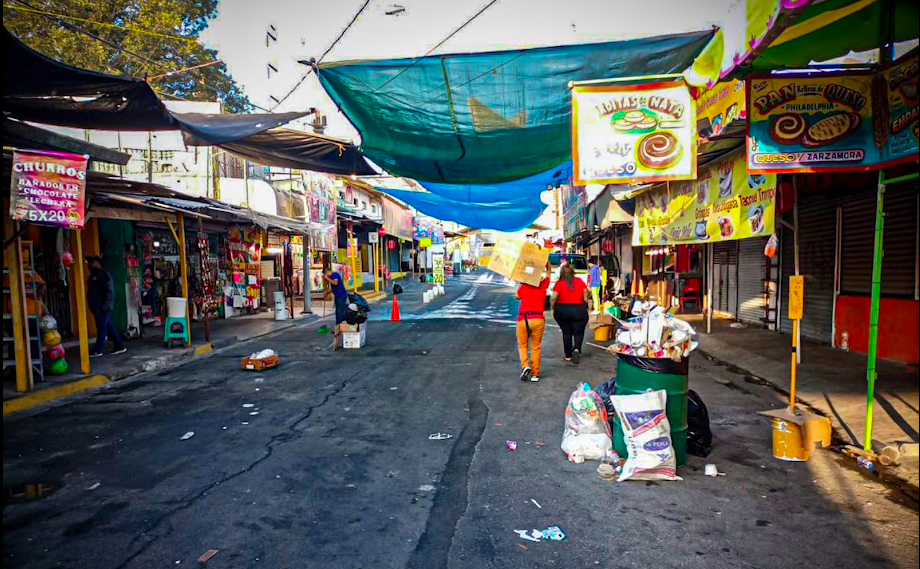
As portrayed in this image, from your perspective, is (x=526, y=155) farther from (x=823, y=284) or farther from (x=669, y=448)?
(x=823, y=284)

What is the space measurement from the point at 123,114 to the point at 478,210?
10110 millimetres

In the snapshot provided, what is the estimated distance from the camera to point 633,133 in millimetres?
5895

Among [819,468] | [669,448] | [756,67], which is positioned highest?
[756,67]

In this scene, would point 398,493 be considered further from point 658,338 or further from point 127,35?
point 127,35

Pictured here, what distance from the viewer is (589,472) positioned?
491 cm

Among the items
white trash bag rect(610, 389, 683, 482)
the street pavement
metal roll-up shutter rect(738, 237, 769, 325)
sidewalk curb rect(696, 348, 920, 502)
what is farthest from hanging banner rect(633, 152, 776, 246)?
white trash bag rect(610, 389, 683, 482)

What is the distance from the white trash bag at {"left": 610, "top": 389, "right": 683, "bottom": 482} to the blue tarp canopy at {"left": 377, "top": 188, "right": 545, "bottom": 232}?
877cm

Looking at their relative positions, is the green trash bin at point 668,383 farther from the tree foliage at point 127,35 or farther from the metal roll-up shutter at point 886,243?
the tree foliage at point 127,35

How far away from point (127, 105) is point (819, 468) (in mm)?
8860

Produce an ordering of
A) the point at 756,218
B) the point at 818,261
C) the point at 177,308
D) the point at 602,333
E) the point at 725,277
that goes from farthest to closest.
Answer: the point at 725,277 < the point at 602,333 < the point at 177,308 < the point at 818,261 < the point at 756,218

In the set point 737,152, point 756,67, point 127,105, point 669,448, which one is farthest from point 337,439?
point 737,152

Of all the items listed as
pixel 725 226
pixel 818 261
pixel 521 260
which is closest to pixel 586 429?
pixel 521 260

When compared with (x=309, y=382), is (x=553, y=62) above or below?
above

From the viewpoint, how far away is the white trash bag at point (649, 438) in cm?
Result: 462
